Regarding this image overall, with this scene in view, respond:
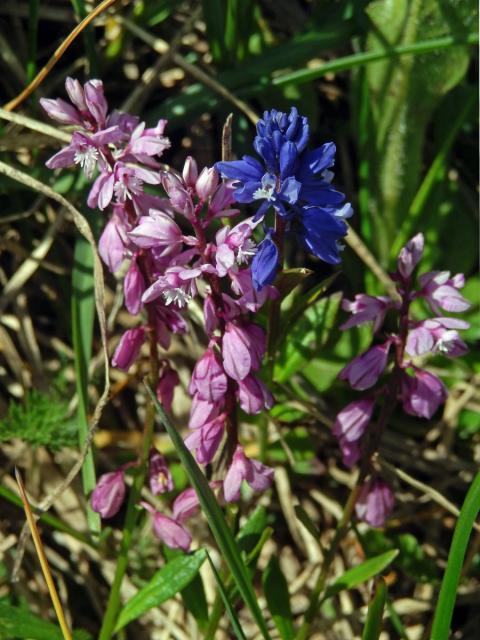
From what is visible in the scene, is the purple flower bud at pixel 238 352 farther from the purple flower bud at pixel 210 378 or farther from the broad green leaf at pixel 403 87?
the broad green leaf at pixel 403 87

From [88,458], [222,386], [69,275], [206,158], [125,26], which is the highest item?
[125,26]

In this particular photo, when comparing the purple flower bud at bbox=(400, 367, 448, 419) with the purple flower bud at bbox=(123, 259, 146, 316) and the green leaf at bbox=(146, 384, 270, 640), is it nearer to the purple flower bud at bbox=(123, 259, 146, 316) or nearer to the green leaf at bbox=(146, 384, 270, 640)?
the green leaf at bbox=(146, 384, 270, 640)

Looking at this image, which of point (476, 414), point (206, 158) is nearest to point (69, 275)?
point (206, 158)

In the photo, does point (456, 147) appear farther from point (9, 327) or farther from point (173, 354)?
point (9, 327)

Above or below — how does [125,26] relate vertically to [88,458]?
above

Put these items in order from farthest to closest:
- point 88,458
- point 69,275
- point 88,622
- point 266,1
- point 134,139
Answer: point 266,1, point 69,275, point 88,622, point 88,458, point 134,139

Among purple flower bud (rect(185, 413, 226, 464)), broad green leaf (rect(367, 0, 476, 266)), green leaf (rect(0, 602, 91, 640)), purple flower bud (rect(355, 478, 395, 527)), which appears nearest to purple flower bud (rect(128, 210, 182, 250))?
purple flower bud (rect(185, 413, 226, 464))
